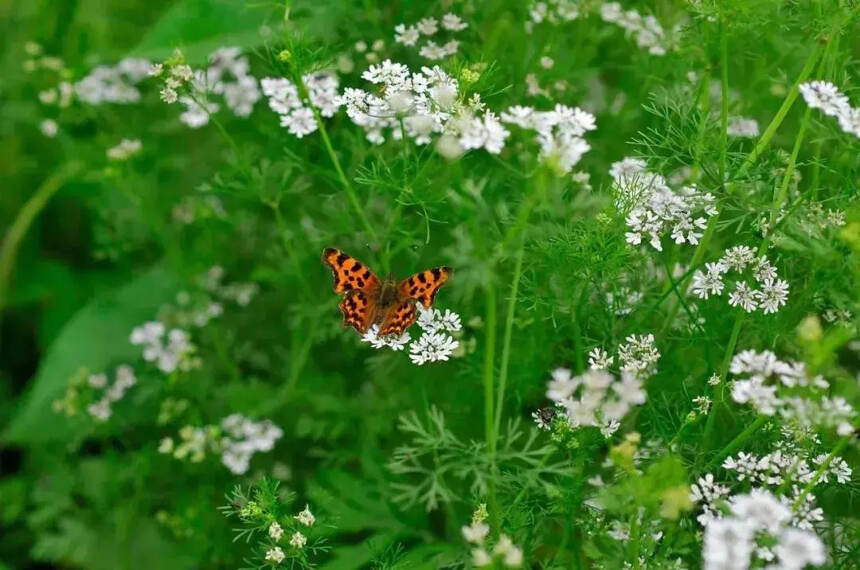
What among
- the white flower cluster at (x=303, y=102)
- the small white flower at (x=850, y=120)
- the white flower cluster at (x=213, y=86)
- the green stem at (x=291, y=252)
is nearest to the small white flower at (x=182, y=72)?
the white flower cluster at (x=213, y=86)

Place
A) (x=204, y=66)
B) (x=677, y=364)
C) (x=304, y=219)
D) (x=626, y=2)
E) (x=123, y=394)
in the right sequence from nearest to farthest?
(x=677, y=364)
(x=204, y=66)
(x=304, y=219)
(x=626, y=2)
(x=123, y=394)

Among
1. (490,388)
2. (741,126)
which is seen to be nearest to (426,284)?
(490,388)

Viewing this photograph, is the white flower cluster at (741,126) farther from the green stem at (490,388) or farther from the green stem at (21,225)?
the green stem at (21,225)

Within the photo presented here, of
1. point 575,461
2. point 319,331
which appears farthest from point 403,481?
point 575,461

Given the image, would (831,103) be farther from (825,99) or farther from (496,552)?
(496,552)

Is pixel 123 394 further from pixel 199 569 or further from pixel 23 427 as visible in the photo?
pixel 199 569

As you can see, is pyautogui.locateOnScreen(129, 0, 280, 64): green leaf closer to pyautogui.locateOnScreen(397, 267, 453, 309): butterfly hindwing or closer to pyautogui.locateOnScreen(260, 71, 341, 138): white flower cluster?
pyautogui.locateOnScreen(260, 71, 341, 138): white flower cluster
